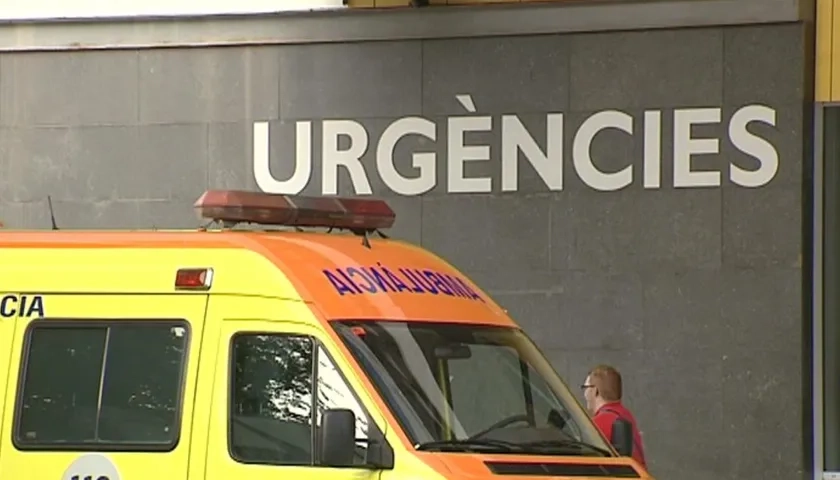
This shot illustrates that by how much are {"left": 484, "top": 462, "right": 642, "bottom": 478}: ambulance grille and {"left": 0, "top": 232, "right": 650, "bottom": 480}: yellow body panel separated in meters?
0.07

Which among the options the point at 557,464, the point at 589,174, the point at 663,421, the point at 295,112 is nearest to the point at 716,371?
the point at 663,421

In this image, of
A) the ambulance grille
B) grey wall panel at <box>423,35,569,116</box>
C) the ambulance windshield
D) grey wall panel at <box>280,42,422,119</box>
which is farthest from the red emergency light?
grey wall panel at <box>280,42,422,119</box>

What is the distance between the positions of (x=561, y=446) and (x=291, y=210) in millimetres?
1831

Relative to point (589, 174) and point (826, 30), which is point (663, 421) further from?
point (826, 30)

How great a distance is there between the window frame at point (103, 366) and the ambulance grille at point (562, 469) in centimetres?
148

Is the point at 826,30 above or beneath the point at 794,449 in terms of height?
above

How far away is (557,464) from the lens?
802cm

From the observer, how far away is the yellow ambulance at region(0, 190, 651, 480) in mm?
7910

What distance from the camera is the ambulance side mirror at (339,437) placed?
7.61 m

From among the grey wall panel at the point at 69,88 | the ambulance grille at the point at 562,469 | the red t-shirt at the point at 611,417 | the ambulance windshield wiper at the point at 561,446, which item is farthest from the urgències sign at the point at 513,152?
the ambulance grille at the point at 562,469

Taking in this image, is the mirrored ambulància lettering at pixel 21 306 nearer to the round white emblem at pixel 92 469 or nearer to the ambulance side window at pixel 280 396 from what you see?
the round white emblem at pixel 92 469

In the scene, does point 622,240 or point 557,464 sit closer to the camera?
point 557,464

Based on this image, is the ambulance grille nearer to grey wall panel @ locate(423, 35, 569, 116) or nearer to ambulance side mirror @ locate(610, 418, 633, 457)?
ambulance side mirror @ locate(610, 418, 633, 457)

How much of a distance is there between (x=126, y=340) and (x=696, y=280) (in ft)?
20.0
